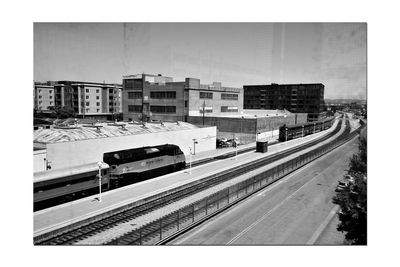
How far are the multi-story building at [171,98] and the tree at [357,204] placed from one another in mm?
30987

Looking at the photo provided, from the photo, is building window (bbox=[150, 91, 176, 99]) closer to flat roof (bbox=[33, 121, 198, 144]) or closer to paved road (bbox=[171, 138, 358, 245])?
flat roof (bbox=[33, 121, 198, 144])

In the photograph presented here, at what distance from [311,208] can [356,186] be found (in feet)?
→ 19.7

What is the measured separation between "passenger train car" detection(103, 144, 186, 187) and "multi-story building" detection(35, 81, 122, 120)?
38149 mm

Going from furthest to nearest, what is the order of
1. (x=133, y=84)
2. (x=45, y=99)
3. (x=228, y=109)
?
(x=45, y=99)
(x=228, y=109)
(x=133, y=84)

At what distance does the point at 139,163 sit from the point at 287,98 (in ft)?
210

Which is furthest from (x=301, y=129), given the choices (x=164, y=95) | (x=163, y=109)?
(x=164, y=95)

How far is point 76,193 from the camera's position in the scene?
16.7 metres

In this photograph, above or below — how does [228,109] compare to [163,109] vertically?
above

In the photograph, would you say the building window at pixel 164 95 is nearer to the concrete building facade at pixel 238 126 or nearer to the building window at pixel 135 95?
the building window at pixel 135 95

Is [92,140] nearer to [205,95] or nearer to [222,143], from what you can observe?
[222,143]

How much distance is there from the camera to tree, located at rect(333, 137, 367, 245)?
11086mm

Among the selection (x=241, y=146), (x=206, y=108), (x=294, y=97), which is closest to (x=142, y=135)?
(x=241, y=146)

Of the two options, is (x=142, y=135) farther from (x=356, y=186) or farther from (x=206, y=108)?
(x=206, y=108)

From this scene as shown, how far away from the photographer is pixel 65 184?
16078 mm
